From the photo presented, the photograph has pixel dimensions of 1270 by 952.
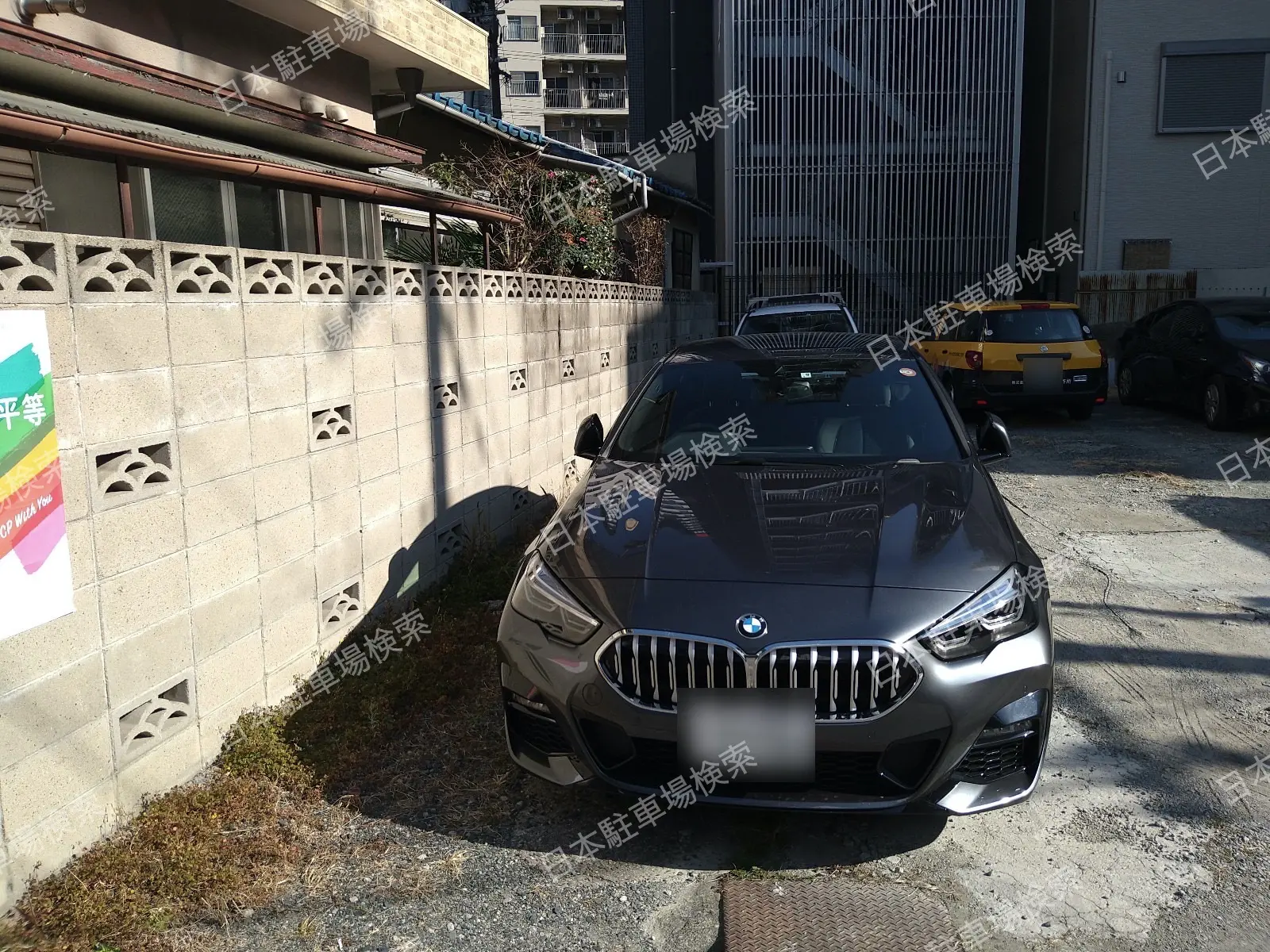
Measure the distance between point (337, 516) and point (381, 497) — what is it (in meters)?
0.45

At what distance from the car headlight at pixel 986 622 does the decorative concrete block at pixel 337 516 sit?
8.57ft

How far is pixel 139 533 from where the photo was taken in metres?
3.15

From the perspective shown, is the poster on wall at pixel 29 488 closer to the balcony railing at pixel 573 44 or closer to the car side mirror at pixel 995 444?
the car side mirror at pixel 995 444

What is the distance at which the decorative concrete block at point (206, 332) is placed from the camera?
3.33 m

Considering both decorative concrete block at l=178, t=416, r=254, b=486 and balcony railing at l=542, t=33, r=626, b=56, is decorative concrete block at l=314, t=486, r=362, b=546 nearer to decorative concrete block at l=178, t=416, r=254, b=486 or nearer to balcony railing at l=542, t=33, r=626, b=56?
decorative concrete block at l=178, t=416, r=254, b=486

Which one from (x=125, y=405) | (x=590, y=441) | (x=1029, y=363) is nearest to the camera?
(x=125, y=405)

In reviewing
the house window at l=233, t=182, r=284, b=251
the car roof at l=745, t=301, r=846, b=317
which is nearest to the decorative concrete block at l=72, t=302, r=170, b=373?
the house window at l=233, t=182, r=284, b=251

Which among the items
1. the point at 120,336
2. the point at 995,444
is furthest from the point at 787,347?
the point at 120,336

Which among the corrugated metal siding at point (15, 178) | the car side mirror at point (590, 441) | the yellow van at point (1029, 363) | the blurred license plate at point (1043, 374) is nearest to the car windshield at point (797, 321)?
the yellow van at point (1029, 363)

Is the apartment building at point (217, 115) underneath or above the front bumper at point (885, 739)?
above

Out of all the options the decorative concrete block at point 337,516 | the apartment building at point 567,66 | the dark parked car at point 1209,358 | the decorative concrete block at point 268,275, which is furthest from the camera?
the apartment building at point 567,66

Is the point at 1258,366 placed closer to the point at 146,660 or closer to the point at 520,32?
the point at 146,660

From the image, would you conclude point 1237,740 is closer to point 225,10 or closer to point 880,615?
point 880,615

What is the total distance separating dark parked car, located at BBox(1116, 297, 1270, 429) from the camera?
10.2m
